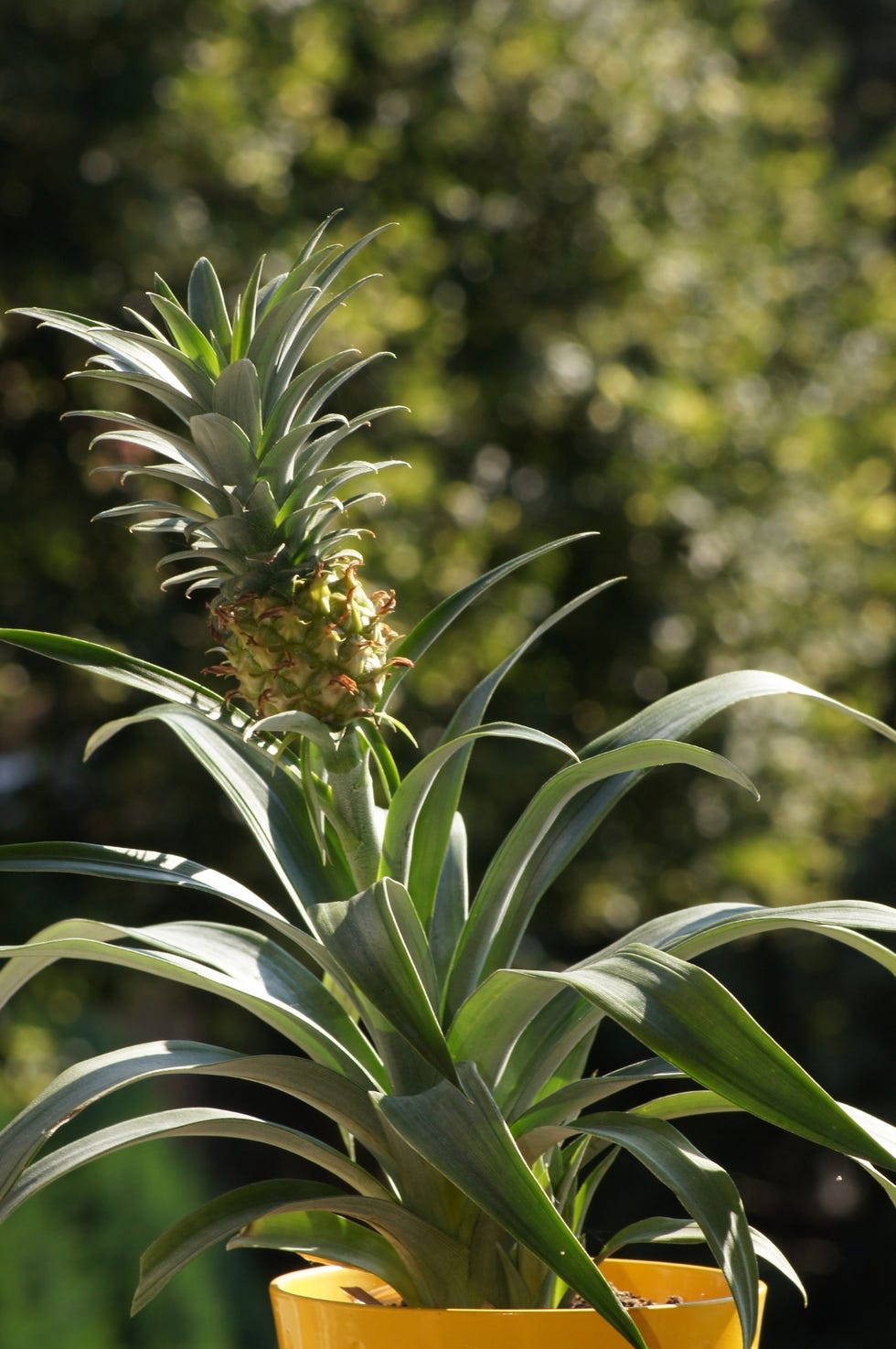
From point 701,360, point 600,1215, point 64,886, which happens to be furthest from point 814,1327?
point 701,360

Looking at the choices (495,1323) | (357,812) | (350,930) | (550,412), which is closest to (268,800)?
(357,812)

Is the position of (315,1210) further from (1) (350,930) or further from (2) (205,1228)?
(1) (350,930)

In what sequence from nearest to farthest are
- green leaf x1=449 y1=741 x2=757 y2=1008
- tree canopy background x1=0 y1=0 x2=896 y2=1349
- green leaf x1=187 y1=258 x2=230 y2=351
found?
green leaf x1=449 y1=741 x2=757 y2=1008
green leaf x1=187 y1=258 x2=230 y2=351
tree canopy background x1=0 y1=0 x2=896 y2=1349

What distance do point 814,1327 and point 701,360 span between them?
2.85 meters

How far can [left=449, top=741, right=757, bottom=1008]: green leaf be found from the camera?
2.05 feet

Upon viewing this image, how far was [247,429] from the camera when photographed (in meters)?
0.69

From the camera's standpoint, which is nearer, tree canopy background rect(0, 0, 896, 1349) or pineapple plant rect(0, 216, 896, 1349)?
pineapple plant rect(0, 216, 896, 1349)

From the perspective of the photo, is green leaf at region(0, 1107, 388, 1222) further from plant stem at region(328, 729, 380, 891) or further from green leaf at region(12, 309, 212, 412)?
green leaf at region(12, 309, 212, 412)

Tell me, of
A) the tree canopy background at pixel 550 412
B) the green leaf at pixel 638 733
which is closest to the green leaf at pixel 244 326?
the green leaf at pixel 638 733

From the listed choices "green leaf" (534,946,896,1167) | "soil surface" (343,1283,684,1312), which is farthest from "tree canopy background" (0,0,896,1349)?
"green leaf" (534,946,896,1167)

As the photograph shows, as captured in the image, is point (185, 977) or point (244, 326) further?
point (244, 326)

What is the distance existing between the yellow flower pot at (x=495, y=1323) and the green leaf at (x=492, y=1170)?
0.19 ft

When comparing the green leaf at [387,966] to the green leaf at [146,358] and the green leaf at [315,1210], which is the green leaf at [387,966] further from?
the green leaf at [146,358]

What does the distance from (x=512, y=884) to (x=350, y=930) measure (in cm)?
13
